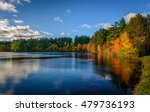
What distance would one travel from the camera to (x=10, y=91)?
22.9 meters

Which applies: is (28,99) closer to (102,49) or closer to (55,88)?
(55,88)

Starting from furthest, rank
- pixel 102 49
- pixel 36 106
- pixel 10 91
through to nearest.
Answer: pixel 102 49
pixel 10 91
pixel 36 106

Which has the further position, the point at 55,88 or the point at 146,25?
the point at 146,25

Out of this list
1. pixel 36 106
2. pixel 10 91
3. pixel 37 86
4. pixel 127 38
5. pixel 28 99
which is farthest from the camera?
pixel 127 38

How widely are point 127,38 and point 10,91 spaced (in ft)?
165

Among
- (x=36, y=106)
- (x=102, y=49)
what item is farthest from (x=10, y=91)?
(x=102, y=49)

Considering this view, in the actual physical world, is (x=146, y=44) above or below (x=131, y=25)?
below

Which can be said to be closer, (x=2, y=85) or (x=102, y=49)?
(x=2, y=85)

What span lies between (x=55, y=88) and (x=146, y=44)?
44866 millimetres

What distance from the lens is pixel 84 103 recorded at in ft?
50.8

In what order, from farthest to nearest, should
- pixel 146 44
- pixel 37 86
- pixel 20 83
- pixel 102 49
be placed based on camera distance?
pixel 102 49 → pixel 146 44 → pixel 20 83 → pixel 37 86

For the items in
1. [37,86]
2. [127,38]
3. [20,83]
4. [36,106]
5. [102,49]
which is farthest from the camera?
[102,49]

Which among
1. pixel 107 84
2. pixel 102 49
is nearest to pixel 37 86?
pixel 107 84

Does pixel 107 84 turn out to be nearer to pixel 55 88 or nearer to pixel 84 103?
pixel 55 88
